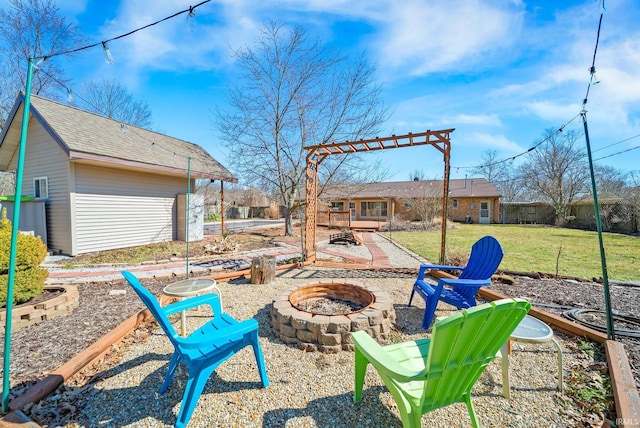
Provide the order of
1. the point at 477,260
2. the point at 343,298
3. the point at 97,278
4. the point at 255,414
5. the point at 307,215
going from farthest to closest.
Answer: the point at 307,215
the point at 97,278
the point at 343,298
the point at 477,260
the point at 255,414

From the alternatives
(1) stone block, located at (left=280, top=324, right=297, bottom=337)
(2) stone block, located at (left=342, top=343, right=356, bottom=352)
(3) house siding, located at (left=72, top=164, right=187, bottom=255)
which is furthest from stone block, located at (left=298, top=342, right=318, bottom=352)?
(3) house siding, located at (left=72, top=164, right=187, bottom=255)

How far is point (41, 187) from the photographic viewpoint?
25.8 feet

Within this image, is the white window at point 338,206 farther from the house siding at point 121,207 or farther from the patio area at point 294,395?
the patio area at point 294,395

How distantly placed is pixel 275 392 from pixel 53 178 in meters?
9.25

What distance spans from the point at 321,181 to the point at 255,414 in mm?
10579

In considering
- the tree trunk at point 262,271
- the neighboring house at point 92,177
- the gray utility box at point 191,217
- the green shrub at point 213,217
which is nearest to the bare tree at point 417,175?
the green shrub at point 213,217

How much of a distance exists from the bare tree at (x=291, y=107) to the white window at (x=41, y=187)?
19.8 ft

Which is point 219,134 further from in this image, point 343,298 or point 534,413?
point 534,413

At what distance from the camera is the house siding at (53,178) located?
23.8 feet

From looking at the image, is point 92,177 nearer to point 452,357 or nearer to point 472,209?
point 452,357

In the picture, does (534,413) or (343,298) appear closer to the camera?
(534,413)

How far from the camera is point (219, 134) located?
12070 mm

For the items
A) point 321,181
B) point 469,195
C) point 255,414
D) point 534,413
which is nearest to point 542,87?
point 534,413

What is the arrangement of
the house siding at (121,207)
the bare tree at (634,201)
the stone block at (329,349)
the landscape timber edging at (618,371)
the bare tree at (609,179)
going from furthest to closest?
the bare tree at (609,179) < the bare tree at (634,201) < the house siding at (121,207) < the stone block at (329,349) < the landscape timber edging at (618,371)
